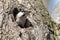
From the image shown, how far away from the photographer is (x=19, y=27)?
4.89ft

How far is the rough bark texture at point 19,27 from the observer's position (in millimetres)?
1440

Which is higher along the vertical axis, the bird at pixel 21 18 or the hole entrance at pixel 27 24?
the bird at pixel 21 18

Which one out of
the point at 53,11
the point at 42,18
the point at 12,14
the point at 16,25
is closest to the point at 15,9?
the point at 12,14

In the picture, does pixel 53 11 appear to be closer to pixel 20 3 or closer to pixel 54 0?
pixel 54 0

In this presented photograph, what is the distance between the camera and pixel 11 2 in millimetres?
1679

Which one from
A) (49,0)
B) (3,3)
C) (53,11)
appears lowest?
(53,11)

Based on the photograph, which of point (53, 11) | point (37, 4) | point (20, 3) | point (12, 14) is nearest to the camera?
point (12, 14)

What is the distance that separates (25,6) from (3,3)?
222 mm

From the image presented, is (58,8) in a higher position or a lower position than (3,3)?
lower

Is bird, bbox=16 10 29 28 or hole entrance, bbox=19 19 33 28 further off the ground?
bird, bbox=16 10 29 28

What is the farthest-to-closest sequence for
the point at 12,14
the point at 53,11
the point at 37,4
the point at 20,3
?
the point at 53,11 → the point at 37,4 → the point at 20,3 → the point at 12,14

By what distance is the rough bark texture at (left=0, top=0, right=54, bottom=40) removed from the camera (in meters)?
1.44

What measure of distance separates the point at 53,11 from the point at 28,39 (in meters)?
1.81

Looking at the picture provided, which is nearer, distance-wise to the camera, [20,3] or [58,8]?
[20,3]
